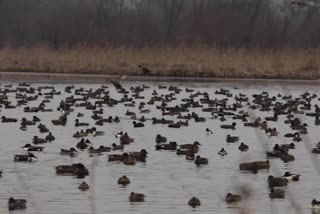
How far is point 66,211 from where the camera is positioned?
1371 centimetres

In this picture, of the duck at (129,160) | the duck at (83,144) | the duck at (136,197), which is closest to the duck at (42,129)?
the duck at (83,144)

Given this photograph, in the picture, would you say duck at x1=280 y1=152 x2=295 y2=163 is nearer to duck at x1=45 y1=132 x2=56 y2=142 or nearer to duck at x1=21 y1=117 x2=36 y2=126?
duck at x1=45 y1=132 x2=56 y2=142

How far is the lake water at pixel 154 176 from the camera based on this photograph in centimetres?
1445

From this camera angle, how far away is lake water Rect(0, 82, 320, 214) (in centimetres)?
1445

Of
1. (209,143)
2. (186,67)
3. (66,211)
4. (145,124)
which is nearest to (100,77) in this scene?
(186,67)

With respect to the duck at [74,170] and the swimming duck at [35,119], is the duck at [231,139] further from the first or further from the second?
the duck at [74,170]

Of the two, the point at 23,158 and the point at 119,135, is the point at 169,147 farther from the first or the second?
the point at 23,158

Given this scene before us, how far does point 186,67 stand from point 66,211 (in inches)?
1491

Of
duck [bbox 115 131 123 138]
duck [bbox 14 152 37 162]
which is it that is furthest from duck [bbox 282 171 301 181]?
duck [bbox 115 131 123 138]

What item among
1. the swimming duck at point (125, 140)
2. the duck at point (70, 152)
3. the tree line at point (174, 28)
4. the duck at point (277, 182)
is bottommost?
the duck at point (277, 182)

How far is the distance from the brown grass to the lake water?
22703 mm

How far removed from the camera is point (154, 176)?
17609mm

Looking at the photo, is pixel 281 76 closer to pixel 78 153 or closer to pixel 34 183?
pixel 78 153

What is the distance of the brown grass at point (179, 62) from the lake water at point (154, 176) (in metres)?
22.7
